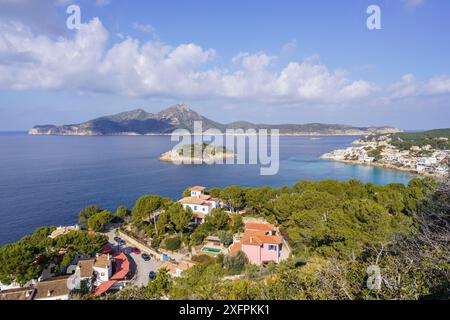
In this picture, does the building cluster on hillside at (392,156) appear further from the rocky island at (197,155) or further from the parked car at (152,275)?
the parked car at (152,275)

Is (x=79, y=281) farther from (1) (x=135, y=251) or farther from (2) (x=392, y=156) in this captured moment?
(2) (x=392, y=156)

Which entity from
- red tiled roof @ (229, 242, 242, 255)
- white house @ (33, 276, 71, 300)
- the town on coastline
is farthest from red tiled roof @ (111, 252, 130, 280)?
red tiled roof @ (229, 242, 242, 255)

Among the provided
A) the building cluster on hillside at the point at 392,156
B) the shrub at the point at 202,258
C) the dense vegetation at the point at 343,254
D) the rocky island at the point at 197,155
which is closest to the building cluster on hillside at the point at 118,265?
the shrub at the point at 202,258

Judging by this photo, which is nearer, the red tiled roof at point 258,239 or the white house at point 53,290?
the white house at point 53,290

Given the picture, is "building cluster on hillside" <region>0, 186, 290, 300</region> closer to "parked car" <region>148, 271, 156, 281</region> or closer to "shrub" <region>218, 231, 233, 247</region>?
"shrub" <region>218, 231, 233, 247</region>
